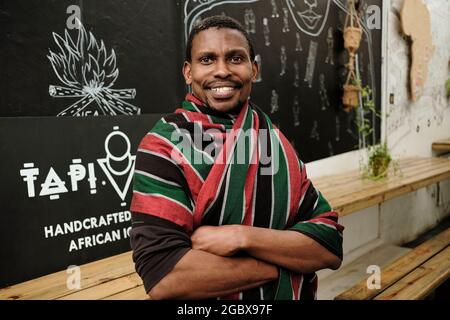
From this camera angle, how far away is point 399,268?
240cm

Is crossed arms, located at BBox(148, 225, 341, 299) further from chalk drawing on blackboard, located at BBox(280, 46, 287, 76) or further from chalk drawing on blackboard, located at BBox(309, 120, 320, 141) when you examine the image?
chalk drawing on blackboard, located at BBox(309, 120, 320, 141)

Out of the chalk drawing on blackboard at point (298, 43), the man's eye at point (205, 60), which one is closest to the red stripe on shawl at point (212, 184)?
the man's eye at point (205, 60)

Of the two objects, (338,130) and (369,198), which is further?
(338,130)

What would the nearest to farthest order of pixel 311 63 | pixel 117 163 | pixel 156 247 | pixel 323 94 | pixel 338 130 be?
pixel 156 247, pixel 117 163, pixel 311 63, pixel 323 94, pixel 338 130

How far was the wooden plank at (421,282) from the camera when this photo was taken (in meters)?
2.04

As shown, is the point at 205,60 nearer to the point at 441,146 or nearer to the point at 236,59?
the point at 236,59

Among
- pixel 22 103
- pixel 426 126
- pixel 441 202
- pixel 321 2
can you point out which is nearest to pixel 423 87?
pixel 426 126

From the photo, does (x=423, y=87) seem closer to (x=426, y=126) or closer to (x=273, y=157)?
(x=426, y=126)

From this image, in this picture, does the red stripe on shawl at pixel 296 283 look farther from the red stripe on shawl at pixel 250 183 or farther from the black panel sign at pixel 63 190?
the black panel sign at pixel 63 190

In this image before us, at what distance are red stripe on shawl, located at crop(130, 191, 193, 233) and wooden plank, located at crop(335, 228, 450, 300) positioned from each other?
4.52 feet

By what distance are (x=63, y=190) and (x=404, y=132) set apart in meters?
3.34

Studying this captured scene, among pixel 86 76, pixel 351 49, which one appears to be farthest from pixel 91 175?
pixel 351 49

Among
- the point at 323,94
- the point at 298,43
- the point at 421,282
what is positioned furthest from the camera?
the point at 323,94

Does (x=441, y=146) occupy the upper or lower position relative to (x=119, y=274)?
upper
